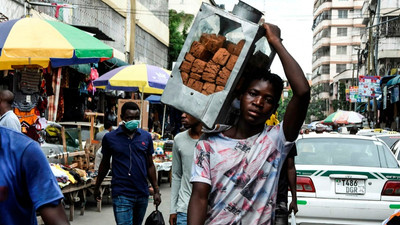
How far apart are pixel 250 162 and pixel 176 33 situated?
1633 inches

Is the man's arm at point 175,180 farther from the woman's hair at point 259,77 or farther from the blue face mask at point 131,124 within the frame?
the woman's hair at point 259,77

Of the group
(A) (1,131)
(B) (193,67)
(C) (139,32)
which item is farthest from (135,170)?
(C) (139,32)

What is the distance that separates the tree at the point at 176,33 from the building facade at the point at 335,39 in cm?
4438

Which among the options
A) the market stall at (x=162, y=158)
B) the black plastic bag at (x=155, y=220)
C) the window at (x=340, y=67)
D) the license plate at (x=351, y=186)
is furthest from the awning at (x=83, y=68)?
the window at (x=340, y=67)

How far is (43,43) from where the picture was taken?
7.95 meters

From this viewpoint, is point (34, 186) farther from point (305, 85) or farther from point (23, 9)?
point (23, 9)

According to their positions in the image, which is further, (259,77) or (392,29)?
(392,29)

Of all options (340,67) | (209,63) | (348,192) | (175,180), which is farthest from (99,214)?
(340,67)

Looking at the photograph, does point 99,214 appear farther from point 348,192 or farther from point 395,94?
point 395,94

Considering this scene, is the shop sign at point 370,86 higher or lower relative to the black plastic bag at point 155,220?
higher

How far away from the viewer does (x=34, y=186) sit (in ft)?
7.84

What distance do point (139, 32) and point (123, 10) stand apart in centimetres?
331

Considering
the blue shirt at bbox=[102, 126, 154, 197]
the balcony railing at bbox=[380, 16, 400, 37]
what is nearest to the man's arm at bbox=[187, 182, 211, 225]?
the blue shirt at bbox=[102, 126, 154, 197]

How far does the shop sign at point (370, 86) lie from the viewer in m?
35.4
